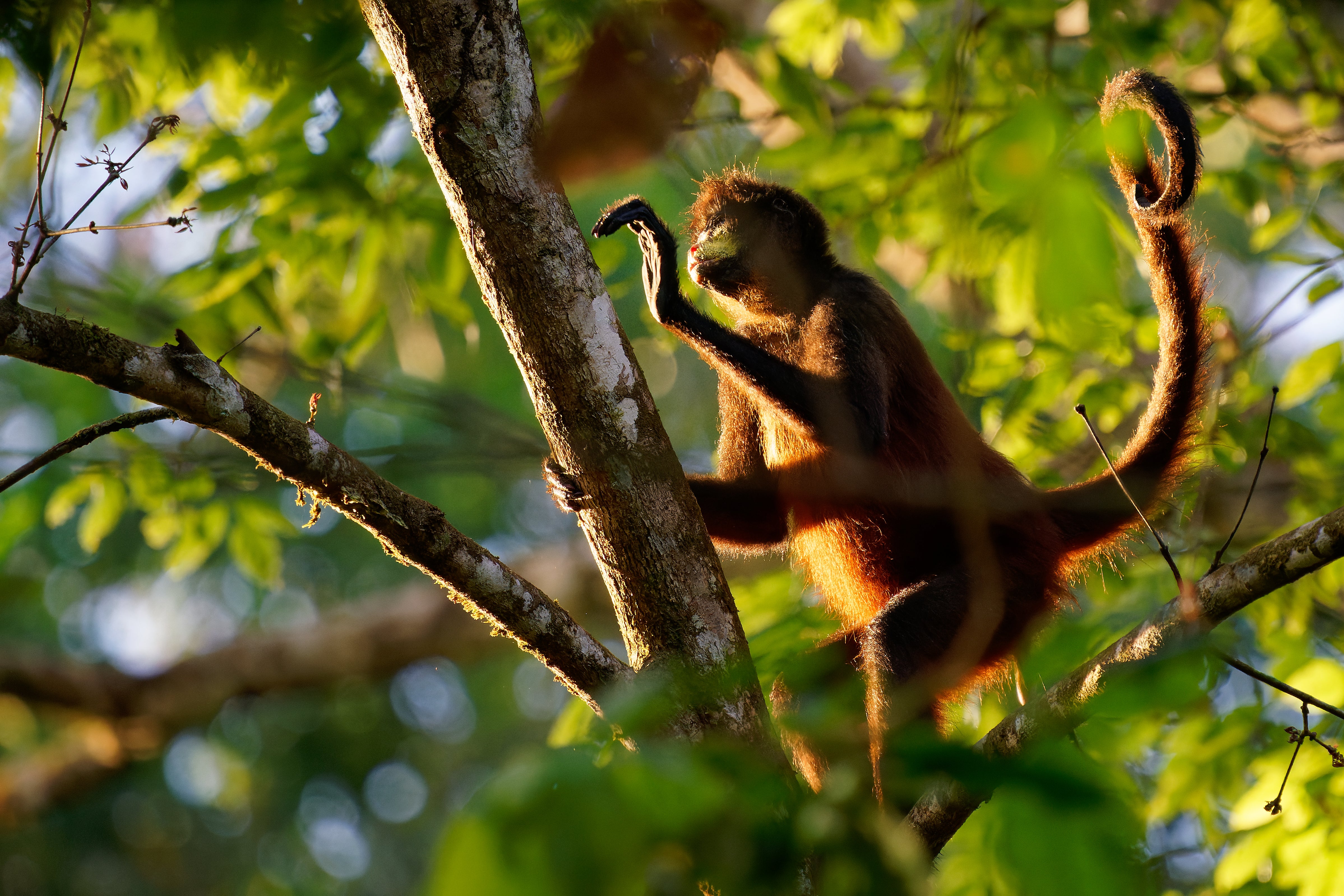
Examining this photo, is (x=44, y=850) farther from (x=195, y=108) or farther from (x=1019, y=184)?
(x=1019, y=184)

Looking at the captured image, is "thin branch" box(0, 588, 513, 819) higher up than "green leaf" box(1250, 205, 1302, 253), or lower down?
higher up

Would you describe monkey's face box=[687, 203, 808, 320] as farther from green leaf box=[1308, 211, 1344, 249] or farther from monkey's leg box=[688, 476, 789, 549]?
green leaf box=[1308, 211, 1344, 249]

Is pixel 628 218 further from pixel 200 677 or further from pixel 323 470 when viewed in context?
pixel 200 677

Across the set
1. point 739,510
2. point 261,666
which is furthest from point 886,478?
point 261,666

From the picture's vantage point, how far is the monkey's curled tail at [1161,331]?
3135 millimetres

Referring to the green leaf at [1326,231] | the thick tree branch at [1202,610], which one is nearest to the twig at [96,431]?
the thick tree branch at [1202,610]

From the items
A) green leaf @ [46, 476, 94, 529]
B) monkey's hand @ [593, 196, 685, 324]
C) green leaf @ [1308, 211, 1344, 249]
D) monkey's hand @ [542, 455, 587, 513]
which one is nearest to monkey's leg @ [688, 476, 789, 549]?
monkey's hand @ [593, 196, 685, 324]

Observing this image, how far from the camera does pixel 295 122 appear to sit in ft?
13.5

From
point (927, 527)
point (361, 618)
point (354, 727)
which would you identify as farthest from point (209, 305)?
point (354, 727)

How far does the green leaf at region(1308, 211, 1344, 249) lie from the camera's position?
3.85 meters

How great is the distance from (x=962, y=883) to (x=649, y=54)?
3219 millimetres

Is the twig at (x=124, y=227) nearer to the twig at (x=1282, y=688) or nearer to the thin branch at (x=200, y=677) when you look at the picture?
the twig at (x=1282, y=688)

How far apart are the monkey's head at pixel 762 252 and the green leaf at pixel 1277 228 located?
1.98m

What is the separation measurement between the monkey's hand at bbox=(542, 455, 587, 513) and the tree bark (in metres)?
0.03
